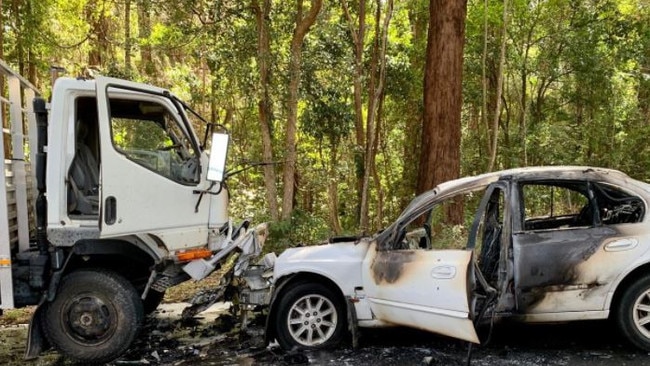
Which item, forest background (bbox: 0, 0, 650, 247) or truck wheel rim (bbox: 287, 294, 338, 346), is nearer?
truck wheel rim (bbox: 287, 294, 338, 346)

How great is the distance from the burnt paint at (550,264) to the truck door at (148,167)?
3.29 m

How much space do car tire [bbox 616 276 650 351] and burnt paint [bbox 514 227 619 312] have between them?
14.0 inches

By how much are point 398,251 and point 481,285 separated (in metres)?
0.87

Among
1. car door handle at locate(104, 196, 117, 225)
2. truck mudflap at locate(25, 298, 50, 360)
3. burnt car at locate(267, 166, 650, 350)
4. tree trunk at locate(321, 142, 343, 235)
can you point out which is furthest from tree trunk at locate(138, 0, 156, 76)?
burnt car at locate(267, 166, 650, 350)

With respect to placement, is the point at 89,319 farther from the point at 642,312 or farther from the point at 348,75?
the point at 348,75

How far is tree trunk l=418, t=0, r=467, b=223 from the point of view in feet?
30.5

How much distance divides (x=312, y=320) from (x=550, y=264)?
2.40 meters

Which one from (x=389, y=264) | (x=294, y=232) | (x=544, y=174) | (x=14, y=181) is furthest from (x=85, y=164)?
(x=294, y=232)

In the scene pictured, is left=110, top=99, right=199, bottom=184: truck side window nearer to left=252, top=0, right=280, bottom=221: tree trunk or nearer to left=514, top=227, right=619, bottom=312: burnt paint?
left=514, top=227, right=619, bottom=312: burnt paint

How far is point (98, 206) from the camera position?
207 inches

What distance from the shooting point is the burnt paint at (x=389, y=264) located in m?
5.17

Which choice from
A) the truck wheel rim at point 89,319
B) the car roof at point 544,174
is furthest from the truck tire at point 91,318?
the car roof at point 544,174

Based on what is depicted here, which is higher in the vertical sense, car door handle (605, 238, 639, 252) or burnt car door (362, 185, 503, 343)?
car door handle (605, 238, 639, 252)

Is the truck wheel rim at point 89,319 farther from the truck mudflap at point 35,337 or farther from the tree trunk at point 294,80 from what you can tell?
the tree trunk at point 294,80
